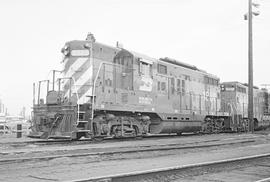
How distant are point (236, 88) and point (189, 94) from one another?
6759 millimetres

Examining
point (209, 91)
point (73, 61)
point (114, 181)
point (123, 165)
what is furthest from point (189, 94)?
point (114, 181)

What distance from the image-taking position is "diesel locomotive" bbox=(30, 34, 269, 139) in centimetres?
1251

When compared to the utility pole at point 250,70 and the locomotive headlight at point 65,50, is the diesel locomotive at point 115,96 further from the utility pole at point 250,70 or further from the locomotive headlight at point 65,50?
the utility pole at point 250,70

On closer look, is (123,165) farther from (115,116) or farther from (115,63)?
(115,63)

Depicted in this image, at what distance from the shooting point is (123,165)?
711cm

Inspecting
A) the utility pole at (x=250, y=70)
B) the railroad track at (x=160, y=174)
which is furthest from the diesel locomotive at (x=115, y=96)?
the railroad track at (x=160, y=174)

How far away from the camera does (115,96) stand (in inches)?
543

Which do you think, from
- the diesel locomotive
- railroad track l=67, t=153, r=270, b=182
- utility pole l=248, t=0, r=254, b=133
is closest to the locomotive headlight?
the diesel locomotive

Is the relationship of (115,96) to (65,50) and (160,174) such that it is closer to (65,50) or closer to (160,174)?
(65,50)

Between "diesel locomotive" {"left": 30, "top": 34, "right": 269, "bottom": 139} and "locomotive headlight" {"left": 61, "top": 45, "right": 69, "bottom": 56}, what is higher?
"locomotive headlight" {"left": 61, "top": 45, "right": 69, "bottom": 56}

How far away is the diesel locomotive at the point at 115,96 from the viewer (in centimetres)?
1251

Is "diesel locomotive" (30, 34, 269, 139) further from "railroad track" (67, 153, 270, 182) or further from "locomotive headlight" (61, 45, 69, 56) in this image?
"railroad track" (67, 153, 270, 182)

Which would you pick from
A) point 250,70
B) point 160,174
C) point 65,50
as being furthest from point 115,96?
point 250,70

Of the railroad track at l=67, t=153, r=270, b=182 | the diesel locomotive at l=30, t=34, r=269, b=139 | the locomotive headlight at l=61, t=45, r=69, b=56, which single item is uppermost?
the locomotive headlight at l=61, t=45, r=69, b=56
